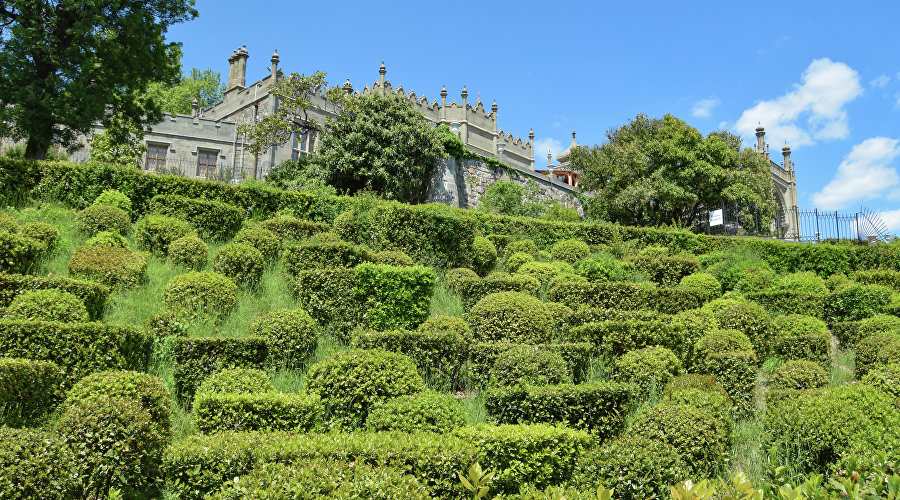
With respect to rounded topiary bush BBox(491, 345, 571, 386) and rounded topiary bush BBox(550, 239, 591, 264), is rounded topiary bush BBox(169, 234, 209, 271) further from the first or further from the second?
rounded topiary bush BBox(550, 239, 591, 264)

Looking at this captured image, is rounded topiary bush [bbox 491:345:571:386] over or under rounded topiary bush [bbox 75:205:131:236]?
under

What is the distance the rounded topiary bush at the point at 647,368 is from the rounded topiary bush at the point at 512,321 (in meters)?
1.26

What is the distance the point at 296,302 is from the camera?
9188mm

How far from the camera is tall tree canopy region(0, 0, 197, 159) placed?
14.7 metres

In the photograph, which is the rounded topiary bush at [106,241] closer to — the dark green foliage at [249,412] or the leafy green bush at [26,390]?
the leafy green bush at [26,390]

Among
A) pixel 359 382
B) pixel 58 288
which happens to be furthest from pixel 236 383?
pixel 58 288

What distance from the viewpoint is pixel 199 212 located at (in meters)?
12.4

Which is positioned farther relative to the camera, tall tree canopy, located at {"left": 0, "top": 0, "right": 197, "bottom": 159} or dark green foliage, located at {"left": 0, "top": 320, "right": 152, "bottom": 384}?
tall tree canopy, located at {"left": 0, "top": 0, "right": 197, "bottom": 159}

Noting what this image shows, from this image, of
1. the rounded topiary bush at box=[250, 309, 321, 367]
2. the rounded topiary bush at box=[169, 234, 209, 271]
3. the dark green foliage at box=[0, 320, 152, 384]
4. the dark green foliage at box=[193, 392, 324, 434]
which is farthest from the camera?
the rounded topiary bush at box=[169, 234, 209, 271]

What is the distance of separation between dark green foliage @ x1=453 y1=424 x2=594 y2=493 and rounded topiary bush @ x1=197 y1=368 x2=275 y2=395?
7.35 feet

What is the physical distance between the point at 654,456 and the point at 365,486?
2.40 meters

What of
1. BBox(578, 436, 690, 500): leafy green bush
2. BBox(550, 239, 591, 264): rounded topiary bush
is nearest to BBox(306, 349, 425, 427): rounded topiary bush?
BBox(578, 436, 690, 500): leafy green bush

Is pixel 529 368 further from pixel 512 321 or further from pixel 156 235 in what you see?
pixel 156 235

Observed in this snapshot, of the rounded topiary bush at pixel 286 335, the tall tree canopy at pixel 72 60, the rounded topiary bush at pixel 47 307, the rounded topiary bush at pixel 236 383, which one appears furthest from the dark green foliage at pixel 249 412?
the tall tree canopy at pixel 72 60
